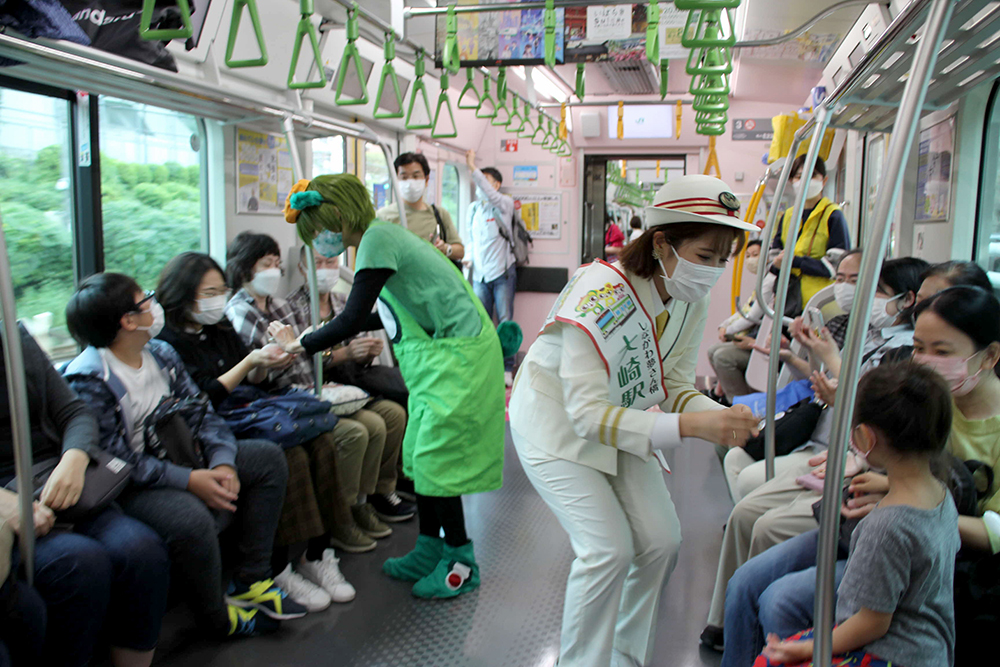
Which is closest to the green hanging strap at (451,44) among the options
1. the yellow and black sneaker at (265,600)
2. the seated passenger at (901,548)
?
the seated passenger at (901,548)

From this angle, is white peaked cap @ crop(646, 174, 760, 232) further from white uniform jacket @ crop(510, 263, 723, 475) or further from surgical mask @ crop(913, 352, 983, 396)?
surgical mask @ crop(913, 352, 983, 396)

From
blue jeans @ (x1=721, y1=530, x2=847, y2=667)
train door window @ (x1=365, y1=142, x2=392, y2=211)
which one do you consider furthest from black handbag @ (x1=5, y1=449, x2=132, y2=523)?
train door window @ (x1=365, y1=142, x2=392, y2=211)

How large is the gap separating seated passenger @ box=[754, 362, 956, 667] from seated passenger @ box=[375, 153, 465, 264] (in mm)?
3389

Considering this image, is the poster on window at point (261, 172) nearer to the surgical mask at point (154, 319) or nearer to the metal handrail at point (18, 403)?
the surgical mask at point (154, 319)

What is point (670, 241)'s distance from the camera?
2008 mm

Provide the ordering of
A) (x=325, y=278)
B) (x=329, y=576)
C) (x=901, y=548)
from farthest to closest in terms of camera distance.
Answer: (x=325, y=278), (x=329, y=576), (x=901, y=548)

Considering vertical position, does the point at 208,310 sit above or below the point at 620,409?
above

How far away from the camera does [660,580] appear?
215 centimetres

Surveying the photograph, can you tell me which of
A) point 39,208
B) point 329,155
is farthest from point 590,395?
point 329,155

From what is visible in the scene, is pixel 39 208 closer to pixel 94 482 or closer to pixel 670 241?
pixel 94 482

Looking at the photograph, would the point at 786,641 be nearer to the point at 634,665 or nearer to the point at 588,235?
the point at 634,665

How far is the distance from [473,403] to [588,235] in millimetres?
5751

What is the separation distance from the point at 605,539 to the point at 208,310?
178 cm

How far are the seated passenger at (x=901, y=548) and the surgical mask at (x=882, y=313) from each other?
1.36 metres
